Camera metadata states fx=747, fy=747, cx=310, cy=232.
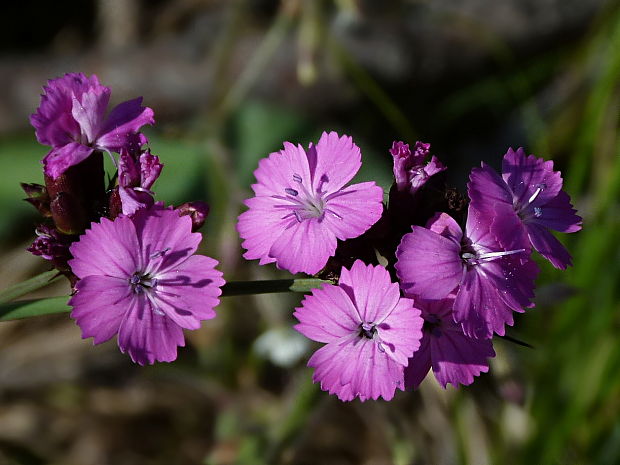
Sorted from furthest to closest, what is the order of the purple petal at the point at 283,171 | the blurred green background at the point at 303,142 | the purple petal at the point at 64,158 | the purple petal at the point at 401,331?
the blurred green background at the point at 303,142 < the purple petal at the point at 283,171 < the purple petal at the point at 64,158 < the purple petal at the point at 401,331

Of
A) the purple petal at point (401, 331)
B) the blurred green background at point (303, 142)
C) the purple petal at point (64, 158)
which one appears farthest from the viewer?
the blurred green background at point (303, 142)

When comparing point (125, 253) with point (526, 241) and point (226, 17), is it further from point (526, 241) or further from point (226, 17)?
point (226, 17)

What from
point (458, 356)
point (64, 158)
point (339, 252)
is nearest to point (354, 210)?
point (339, 252)

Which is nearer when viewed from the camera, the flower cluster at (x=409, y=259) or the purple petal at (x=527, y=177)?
the flower cluster at (x=409, y=259)

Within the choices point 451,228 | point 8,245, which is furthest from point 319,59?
point 451,228

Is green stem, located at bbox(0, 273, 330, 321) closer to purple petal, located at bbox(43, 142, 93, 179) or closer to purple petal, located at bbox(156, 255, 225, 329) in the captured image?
purple petal, located at bbox(156, 255, 225, 329)

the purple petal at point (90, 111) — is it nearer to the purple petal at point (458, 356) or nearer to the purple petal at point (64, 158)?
the purple petal at point (64, 158)

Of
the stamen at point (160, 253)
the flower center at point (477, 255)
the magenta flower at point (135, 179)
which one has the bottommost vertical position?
the flower center at point (477, 255)

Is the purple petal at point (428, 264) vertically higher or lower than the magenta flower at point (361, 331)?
higher

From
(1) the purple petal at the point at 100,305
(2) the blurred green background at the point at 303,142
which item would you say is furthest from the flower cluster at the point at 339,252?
(2) the blurred green background at the point at 303,142
